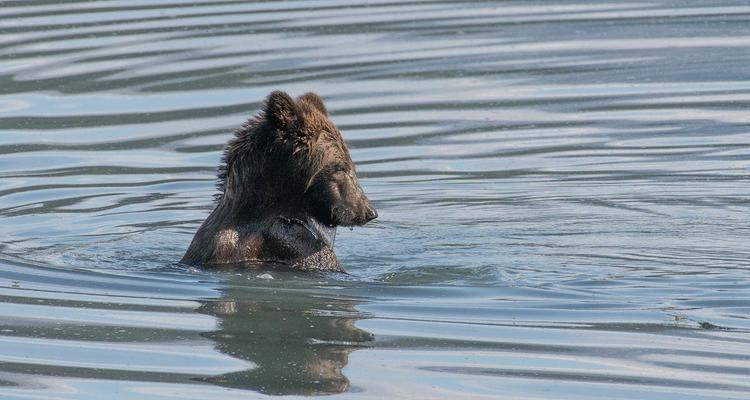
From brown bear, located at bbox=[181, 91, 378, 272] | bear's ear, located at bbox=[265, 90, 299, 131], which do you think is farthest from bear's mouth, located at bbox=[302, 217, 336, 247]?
bear's ear, located at bbox=[265, 90, 299, 131]

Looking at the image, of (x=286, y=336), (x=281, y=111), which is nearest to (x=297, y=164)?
(x=281, y=111)

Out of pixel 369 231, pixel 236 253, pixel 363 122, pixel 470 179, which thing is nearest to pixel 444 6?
pixel 363 122

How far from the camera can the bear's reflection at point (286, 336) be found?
7445mm

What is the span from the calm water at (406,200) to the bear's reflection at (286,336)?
0.08 feet

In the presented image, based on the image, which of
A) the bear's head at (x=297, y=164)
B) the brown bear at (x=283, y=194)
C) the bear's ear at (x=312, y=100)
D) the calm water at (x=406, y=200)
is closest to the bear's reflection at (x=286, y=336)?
the calm water at (x=406, y=200)

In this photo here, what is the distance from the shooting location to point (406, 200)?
13.6 m

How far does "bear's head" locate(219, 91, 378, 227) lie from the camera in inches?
400

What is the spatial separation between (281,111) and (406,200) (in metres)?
3.68

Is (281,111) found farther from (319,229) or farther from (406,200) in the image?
(406,200)

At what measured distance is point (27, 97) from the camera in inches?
669

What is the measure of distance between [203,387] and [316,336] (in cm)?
120

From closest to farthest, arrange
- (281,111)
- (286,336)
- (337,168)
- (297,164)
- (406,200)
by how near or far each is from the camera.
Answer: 1. (286,336)
2. (281,111)
3. (297,164)
4. (337,168)
5. (406,200)

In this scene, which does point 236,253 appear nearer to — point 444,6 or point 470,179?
point 470,179

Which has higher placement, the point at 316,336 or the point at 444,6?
the point at 444,6
